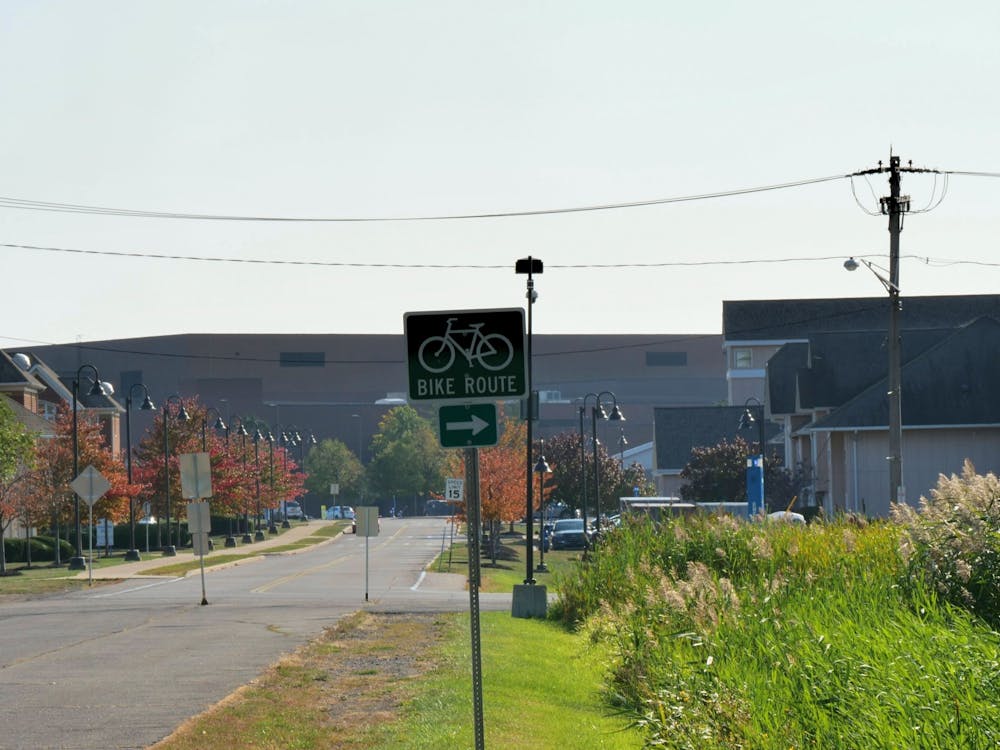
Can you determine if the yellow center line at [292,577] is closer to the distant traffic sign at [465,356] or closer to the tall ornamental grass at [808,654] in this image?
the tall ornamental grass at [808,654]

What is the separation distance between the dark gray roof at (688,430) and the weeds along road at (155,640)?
135ft

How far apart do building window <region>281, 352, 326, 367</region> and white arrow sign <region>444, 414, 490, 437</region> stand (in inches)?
5646

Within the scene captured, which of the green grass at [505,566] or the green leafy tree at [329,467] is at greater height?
the green leafy tree at [329,467]

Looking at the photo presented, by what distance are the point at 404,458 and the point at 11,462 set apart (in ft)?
324

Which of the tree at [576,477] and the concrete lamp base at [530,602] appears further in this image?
the tree at [576,477]

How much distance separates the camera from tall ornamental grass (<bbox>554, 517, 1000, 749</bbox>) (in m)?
9.16

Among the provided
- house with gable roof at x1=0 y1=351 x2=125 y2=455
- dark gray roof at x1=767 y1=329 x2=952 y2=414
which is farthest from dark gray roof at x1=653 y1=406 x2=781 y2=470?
house with gable roof at x1=0 y1=351 x2=125 y2=455

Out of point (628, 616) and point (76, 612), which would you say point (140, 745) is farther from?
point (76, 612)

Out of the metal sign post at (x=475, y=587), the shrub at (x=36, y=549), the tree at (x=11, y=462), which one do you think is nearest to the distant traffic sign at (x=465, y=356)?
the metal sign post at (x=475, y=587)

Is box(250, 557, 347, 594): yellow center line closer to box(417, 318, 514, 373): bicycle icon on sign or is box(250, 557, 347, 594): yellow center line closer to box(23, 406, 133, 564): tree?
box(23, 406, 133, 564): tree

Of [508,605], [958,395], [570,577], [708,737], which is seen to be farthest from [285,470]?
[708,737]

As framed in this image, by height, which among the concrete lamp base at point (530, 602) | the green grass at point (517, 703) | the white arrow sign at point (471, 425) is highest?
the white arrow sign at point (471, 425)

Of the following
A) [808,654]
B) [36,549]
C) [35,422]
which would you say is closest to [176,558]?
[36,549]

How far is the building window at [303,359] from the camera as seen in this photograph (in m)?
152
